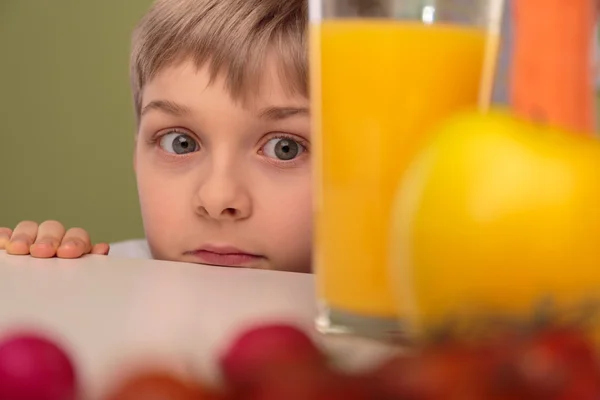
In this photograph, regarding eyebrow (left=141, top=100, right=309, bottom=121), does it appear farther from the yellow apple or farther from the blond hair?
the yellow apple

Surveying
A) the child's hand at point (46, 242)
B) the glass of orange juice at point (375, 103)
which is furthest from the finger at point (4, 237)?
the glass of orange juice at point (375, 103)

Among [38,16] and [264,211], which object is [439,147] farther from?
[38,16]

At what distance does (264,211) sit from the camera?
1234 mm

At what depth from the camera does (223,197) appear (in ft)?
3.82

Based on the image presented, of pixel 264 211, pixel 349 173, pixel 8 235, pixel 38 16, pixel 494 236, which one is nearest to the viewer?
pixel 494 236

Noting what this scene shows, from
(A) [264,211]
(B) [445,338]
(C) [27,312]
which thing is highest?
(B) [445,338]

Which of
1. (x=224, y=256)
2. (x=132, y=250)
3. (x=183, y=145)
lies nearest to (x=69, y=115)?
(x=132, y=250)

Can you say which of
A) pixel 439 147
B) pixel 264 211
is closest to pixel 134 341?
pixel 439 147

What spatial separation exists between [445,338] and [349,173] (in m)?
0.20

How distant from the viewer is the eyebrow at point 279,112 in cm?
123

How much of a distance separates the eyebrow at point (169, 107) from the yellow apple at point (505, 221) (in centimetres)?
89

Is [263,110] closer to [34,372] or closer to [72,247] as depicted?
[72,247]

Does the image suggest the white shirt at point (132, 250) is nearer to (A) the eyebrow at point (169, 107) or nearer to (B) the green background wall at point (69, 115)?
(A) the eyebrow at point (169, 107)

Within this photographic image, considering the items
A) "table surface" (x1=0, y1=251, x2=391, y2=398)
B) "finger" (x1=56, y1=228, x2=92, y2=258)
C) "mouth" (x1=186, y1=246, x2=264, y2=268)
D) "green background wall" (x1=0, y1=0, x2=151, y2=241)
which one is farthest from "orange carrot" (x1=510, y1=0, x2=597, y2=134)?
"green background wall" (x1=0, y1=0, x2=151, y2=241)
